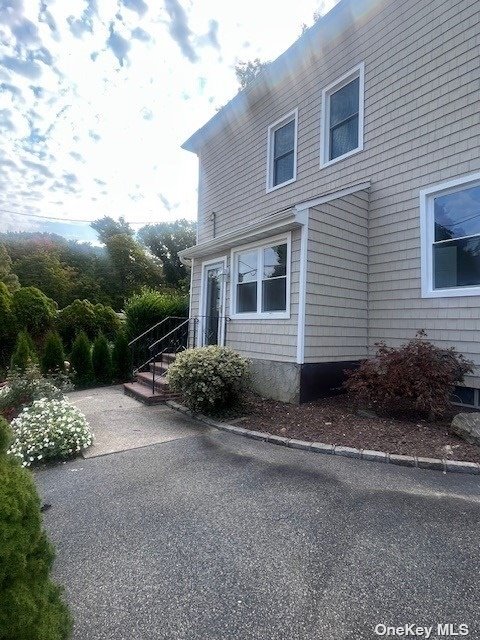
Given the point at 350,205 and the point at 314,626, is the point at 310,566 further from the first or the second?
the point at 350,205

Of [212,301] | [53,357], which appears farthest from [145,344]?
[212,301]

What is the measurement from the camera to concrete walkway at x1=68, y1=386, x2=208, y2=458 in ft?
14.7

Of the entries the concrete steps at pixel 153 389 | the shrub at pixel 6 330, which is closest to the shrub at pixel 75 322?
the shrub at pixel 6 330

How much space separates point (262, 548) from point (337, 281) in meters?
4.71

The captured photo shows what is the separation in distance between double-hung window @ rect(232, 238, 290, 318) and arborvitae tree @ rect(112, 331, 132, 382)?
348 cm

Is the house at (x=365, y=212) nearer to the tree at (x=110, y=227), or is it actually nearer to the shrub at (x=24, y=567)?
the shrub at (x=24, y=567)

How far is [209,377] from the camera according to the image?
17.6 ft

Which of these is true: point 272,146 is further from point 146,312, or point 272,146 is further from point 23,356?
point 23,356

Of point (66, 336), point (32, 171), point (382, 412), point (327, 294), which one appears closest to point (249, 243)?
point (327, 294)

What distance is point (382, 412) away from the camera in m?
5.11

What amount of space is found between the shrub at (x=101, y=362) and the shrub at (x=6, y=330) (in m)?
2.45

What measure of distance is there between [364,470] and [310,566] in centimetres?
159

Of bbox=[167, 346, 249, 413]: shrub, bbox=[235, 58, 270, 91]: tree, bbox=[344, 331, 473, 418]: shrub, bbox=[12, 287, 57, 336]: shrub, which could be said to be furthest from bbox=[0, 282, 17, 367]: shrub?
bbox=[235, 58, 270, 91]: tree

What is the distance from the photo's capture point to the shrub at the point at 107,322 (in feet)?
38.7
